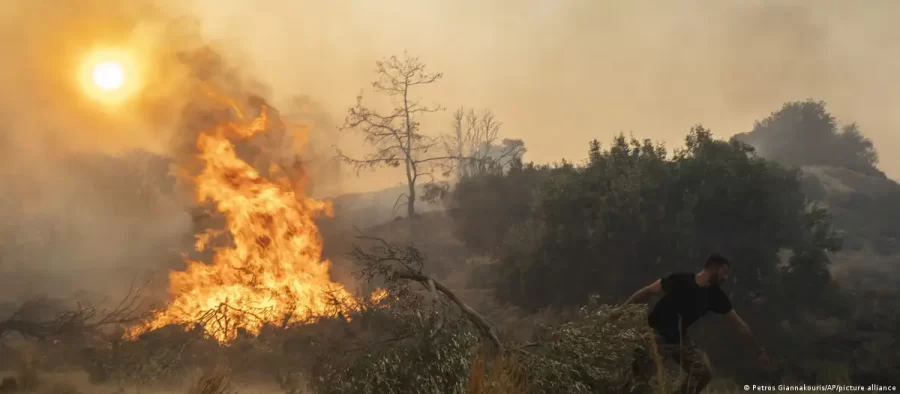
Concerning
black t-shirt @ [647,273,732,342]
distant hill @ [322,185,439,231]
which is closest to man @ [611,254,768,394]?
black t-shirt @ [647,273,732,342]

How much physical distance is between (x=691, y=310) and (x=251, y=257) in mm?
11475

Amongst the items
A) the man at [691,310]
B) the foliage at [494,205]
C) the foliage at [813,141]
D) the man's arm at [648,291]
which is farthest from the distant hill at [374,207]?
the foliage at [813,141]

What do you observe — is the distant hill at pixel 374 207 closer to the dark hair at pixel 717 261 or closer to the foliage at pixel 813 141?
the dark hair at pixel 717 261

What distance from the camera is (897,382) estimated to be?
33.9 feet

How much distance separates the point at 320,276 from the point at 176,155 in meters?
5.74

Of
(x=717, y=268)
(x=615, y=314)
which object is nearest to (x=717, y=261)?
(x=717, y=268)

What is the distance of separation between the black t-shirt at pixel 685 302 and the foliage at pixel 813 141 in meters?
59.8

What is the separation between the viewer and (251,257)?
46.2 feet

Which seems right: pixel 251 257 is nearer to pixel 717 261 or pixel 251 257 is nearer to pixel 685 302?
pixel 685 302

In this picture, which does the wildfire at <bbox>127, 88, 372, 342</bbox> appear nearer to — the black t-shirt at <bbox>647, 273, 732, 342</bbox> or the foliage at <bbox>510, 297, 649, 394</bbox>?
the foliage at <bbox>510, 297, 649, 394</bbox>

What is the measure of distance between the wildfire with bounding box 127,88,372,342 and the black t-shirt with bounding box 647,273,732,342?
780 cm

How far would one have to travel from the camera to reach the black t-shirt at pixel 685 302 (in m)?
6.65

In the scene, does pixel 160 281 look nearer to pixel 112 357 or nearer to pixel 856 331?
pixel 112 357

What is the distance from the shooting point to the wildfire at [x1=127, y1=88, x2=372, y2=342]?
13.3 metres
